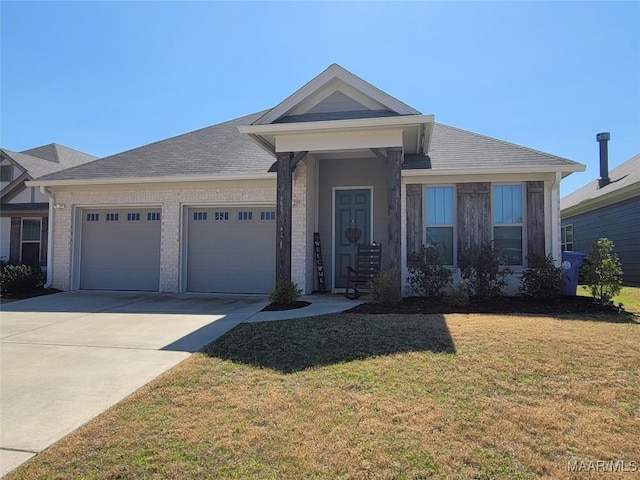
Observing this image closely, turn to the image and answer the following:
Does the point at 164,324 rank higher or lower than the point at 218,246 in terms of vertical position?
lower

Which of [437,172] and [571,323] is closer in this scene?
[571,323]

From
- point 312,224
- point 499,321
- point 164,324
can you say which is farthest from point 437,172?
point 164,324

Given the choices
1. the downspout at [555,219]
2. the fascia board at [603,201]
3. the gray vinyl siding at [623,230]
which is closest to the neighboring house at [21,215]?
the downspout at [555,219]

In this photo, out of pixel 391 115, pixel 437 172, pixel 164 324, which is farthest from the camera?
pixel 437 172

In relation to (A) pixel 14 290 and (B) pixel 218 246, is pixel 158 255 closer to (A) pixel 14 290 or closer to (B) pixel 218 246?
(B) pixel 218 246

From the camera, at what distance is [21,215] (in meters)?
14.1

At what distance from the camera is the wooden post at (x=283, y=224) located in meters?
8.49

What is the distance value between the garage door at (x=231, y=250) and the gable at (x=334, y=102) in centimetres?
285

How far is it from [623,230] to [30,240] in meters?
20.0

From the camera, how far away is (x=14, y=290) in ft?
35.3

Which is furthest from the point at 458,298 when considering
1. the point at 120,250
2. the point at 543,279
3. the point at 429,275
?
the point at 120,250

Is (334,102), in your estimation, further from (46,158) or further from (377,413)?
(46,158)

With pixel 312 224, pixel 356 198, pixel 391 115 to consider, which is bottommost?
pixel 312 224

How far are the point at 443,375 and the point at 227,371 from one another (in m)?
2.23
